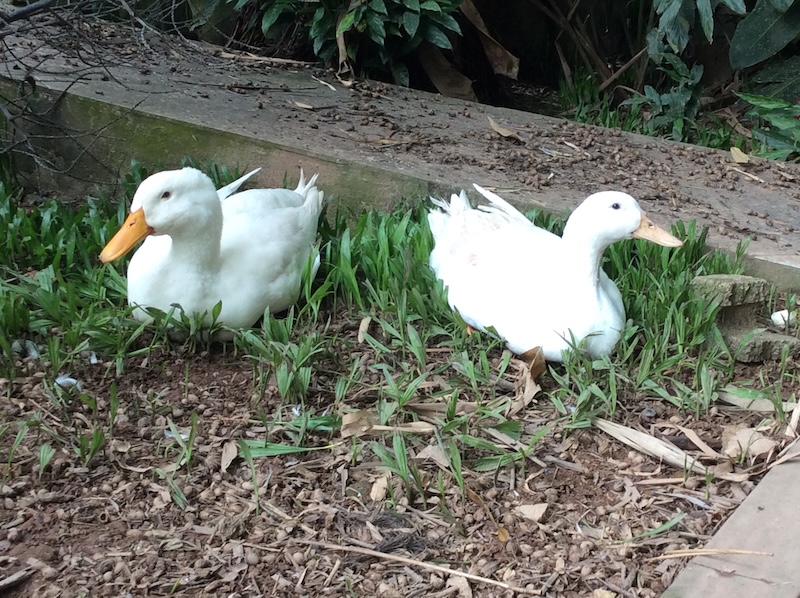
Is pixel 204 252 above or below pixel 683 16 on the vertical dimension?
below

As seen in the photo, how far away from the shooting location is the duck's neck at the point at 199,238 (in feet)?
8.84

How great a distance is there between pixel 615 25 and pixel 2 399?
5208 millimetres

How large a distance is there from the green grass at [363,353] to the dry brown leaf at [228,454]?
3cm

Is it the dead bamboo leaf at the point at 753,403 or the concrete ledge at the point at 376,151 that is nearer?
the dead bamboo leaf at the point at 753,403

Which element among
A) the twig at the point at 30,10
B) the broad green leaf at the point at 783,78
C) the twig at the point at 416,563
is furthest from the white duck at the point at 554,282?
the broad green leaf at the point at 783,78

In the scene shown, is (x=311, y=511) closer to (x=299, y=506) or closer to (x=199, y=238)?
(x=299, y=506)

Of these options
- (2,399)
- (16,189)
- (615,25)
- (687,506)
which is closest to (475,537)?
(687,506)

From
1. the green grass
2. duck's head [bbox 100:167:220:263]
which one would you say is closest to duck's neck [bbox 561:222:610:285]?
the green grass

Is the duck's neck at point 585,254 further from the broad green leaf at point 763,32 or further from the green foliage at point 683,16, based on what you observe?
the broad green leaf at point 763,32

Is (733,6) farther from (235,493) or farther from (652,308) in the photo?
(235,493)

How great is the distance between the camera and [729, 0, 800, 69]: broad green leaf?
4676 millimetres

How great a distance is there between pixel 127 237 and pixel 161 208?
0.14 metres

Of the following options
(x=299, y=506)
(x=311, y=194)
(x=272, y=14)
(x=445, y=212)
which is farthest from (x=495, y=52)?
Result: (x=299, y=506)

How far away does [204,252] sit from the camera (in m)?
2.77
